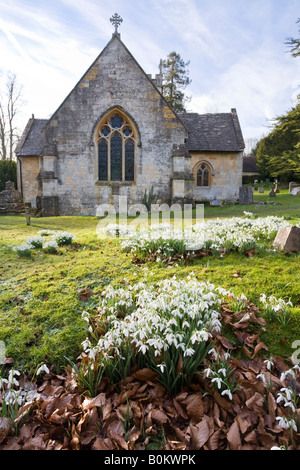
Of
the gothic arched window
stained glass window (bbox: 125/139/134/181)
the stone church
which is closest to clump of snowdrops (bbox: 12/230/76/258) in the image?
the stone church

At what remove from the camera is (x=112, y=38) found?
53.6 ft

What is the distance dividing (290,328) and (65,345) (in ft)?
8.98

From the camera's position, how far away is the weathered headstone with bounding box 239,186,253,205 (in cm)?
1989

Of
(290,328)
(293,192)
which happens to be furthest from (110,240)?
(293,192)

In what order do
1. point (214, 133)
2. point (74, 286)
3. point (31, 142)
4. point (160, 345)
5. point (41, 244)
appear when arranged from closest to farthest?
point (160, 345) → point (74, 286) → point (41, 244) → point (214, 133) → point (31, 142)

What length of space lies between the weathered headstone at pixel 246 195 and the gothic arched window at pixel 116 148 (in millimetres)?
7885

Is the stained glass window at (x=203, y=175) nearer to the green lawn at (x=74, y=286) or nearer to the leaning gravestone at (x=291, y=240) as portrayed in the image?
the green lawn at (x=74, y=286)

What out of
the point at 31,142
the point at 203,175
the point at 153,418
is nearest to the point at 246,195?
the point at 203,175

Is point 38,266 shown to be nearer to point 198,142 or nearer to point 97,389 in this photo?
point 97,389

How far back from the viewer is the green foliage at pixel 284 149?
25.5m

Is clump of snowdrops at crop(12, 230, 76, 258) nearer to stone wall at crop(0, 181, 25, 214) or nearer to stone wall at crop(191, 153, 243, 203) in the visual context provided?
stone wall at crop(0, 181, 25, 214)

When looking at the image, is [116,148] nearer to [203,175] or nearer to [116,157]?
[116,157]

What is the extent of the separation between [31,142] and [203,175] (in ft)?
45.1

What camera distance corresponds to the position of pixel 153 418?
8.23ft
